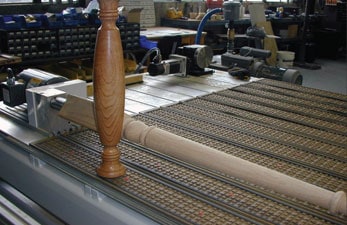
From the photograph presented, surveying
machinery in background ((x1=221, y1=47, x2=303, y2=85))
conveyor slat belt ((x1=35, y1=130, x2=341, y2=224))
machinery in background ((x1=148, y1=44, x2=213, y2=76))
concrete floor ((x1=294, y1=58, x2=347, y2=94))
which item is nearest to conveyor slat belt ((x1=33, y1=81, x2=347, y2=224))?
conveyor slat belt ((x1=35, y1=130, x2=341, y2=224))

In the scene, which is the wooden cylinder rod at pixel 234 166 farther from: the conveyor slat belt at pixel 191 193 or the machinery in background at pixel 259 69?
the machinery in background at pixel 259 69

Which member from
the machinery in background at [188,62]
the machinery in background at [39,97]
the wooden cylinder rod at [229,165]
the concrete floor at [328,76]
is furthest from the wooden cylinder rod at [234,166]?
the concrete floor at [328,76]

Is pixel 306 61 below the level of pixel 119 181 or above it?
Result: below

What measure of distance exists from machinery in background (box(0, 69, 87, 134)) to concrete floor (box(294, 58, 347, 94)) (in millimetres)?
4419

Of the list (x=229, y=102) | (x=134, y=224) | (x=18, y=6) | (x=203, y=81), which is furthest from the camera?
(x=18, y=6)

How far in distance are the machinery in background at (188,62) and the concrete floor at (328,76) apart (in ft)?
11.6

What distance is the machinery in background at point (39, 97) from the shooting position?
107cm

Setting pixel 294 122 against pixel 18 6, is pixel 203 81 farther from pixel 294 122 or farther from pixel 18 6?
pixel 18 6

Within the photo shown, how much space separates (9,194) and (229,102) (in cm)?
82

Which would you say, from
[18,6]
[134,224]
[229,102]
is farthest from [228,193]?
[18,6]

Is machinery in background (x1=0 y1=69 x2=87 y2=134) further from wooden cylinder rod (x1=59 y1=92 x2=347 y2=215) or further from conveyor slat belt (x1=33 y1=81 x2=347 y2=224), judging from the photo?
wooden cylinder rod (x1=59 y1=92 x2=347 y2=215)

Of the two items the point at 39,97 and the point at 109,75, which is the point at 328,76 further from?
the point at 109,75

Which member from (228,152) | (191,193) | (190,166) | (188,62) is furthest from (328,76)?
(191,193)

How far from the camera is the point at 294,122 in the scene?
127cm
